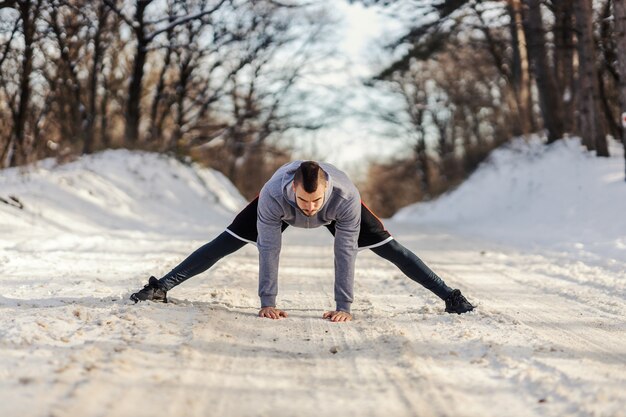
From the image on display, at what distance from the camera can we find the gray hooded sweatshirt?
476 centimetres

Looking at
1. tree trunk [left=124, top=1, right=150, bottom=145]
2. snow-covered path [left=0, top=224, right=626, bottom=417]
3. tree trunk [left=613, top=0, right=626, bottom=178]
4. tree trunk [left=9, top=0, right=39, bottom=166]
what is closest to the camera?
snow-covered path [left=0, top=224, right=626, bottom=417]

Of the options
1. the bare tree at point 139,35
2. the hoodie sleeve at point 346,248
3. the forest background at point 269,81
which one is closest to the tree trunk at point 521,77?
the forest background at point 269,81

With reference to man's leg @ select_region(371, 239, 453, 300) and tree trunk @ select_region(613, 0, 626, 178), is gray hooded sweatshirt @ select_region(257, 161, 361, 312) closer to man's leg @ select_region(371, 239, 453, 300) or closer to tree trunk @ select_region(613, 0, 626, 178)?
man's leg @ select_region(371, 239, 453, 300)

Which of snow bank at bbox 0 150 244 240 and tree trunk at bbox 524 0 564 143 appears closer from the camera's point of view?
snow bank at bbox 0 150 244 240

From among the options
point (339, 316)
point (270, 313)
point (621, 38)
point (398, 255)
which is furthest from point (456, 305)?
point (621, 38)

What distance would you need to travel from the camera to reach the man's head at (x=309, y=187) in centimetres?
439

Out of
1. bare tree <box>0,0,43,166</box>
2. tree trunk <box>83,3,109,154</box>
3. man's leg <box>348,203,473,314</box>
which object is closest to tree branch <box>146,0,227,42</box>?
tree trunk <box>83,3,109,154</box>

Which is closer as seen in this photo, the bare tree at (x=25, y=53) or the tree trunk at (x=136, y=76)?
the bare tree at (x=25, y=53)

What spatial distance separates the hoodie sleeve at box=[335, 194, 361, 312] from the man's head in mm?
382

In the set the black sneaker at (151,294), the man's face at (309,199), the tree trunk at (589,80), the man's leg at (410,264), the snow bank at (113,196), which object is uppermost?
the tree trunk at (589,80)

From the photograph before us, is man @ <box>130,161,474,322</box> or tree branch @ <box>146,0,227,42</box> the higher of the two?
tree branch @ <box>146,0,227,42</box>

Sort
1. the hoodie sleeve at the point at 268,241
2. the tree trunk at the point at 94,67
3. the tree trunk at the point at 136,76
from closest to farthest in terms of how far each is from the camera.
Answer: the hoodie sleeve at the point at 268,241, the tree trunk at the point at 136,76, the tree trunk at the point at 94,67

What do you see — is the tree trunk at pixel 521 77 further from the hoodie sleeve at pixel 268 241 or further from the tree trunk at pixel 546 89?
the hoodie sleeve at pixel 268 241

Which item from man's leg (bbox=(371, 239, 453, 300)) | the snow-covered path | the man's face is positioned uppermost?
the man's face
